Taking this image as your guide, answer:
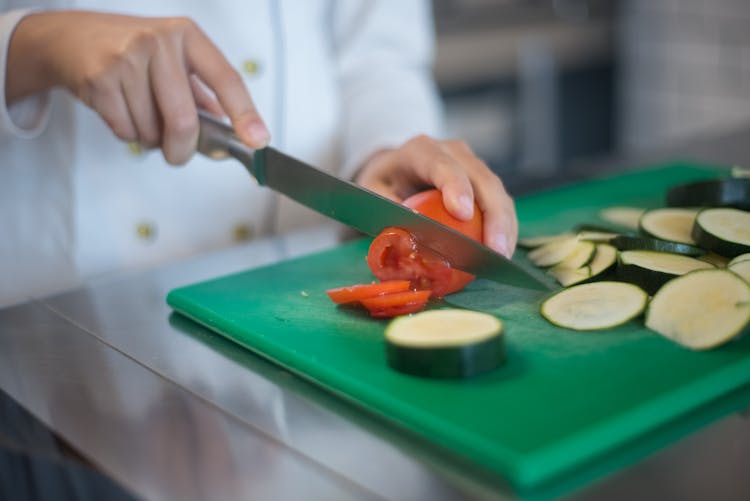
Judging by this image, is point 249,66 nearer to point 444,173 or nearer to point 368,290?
point 444,173

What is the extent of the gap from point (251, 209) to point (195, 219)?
10cm

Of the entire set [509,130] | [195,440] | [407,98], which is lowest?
[509,130]

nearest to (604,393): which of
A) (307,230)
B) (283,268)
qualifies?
(283,268)

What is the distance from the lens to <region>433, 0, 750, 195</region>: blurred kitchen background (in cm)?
363

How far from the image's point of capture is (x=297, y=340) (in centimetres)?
105

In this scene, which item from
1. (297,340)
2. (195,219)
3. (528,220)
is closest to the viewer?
(297,340)

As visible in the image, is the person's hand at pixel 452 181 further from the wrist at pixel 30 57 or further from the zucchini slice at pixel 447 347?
the wrist at pixel 30 57

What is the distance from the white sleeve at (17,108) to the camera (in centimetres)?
132

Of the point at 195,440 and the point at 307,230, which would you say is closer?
the point at 195,440

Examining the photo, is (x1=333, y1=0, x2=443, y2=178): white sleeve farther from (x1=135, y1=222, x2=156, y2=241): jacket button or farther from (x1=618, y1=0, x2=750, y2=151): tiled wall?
(x1=618, y1=0, x2=750, y2=151): tiled wall

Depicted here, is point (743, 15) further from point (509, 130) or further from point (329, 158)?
point (329, 158)

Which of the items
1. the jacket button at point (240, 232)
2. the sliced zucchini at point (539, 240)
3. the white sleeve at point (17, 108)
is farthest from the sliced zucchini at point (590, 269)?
the white sleeve at point (17, 108)

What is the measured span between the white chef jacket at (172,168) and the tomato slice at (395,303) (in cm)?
53

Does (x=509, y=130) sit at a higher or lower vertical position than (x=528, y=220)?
lower
